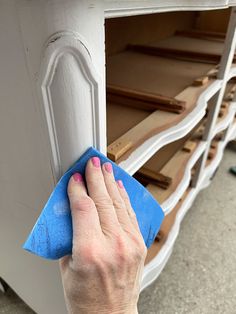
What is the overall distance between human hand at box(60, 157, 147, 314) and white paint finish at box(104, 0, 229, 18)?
17 centimetres

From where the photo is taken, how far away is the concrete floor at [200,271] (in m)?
0.81

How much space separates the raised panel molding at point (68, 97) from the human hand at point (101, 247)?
3cm

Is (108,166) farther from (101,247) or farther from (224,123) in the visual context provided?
(224,123)

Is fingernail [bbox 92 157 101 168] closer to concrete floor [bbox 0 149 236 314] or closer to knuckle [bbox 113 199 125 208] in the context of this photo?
knuckle [bbox 113 199 125 208]

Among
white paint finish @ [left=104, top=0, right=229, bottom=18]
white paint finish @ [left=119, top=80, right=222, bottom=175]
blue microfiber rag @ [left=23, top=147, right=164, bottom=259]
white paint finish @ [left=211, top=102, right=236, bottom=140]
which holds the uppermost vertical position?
white paint finish @ [left=104, top=0, right=229, bottom=18]

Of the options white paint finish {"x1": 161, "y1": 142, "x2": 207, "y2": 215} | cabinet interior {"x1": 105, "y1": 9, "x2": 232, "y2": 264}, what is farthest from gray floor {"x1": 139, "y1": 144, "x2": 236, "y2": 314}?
white paint finish {"x1": 161, "y1": 142, "x2": 207, "y2": 215}

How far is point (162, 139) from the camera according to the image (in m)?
0.54

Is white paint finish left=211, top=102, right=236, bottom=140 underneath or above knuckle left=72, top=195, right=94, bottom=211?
underneath

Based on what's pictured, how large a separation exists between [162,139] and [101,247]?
11.8 inches

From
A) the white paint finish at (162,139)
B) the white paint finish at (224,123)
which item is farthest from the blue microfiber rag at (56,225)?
the white paint finish at (224,123)

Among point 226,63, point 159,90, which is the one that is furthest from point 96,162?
point 226,63

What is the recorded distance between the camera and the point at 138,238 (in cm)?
33

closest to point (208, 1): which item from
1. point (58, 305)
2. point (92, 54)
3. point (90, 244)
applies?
point (92, 54)

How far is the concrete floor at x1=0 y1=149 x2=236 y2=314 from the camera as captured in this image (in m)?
0.81
